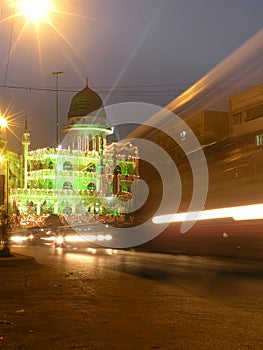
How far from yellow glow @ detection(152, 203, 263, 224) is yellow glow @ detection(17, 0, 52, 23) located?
367 inches

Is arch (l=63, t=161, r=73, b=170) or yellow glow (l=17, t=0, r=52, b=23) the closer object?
yellow glow (l=17, t=0, r=52, b=23)

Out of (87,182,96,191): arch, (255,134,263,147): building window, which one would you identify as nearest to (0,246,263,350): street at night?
(255,134,263,147): building window

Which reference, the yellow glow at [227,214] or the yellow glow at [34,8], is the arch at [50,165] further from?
the yellow glow at [34,8]

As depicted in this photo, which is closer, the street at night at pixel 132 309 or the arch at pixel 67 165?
the street at night at pixel 132 309

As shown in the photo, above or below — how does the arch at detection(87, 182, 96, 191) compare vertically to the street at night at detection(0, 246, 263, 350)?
above

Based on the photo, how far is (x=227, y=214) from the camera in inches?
863

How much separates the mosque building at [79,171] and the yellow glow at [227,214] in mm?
47539

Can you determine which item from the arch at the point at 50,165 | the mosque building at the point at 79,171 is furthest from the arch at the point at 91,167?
the arch at the point at 50,165

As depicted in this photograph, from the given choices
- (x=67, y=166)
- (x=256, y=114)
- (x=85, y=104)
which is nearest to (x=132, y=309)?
(x=256, y=114)

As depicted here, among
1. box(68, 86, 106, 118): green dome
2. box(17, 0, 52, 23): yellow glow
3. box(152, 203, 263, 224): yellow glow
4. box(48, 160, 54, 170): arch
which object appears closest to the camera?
box(17, 0, 52, 23): yellow glow

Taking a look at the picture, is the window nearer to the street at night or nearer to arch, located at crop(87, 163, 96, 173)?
the street at night

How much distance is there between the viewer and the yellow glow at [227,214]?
2000cm

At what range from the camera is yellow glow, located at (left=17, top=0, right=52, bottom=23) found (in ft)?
54.7

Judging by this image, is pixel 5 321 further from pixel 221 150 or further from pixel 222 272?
pixel 221 150
